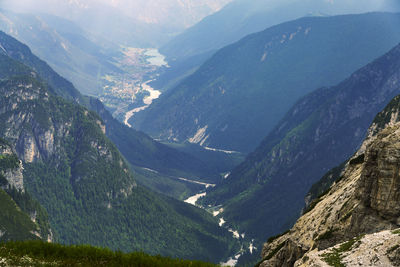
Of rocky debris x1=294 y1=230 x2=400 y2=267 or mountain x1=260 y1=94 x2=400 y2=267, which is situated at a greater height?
mountain x1=260 y1=94 x2=400 y2=267

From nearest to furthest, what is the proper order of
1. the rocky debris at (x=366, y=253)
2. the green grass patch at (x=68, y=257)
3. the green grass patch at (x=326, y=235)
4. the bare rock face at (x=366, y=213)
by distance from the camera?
the rocky debris at (x=366, y=253)
the bare rock face at (x=366, y=213)
the green grass patch at (x=326, y=235)
the green grass patch at (x=68, y=257)

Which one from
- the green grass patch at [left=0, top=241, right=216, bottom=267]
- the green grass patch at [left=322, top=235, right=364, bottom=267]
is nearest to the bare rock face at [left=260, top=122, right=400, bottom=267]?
the green grass patch at [left=322, top=235, right=364, bottom=267]

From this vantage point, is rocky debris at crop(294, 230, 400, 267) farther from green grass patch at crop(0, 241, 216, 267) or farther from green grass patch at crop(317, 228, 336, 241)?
green grass patch at crop(0, 241, 216, 267)

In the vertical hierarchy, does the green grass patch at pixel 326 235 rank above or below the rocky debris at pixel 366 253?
above

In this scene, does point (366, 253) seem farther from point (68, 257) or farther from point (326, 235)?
point (68, 257)

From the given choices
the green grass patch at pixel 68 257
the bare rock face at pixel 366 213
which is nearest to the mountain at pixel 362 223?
the bare rock face at pixel 366 213

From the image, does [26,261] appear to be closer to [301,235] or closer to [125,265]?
[125,265]

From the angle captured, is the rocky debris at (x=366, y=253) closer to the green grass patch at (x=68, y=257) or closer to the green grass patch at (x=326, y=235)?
the green grass patch at (x=326, y=235)

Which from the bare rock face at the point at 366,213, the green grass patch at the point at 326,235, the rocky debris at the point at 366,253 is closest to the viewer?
the rocky debris at the point at 366,253
